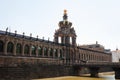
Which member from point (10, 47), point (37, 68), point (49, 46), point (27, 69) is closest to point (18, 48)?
point (10, 47)

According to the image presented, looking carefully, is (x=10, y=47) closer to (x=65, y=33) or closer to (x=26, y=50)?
(x=26, y=50)

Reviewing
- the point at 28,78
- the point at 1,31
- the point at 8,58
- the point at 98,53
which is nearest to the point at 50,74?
the point at 28,78

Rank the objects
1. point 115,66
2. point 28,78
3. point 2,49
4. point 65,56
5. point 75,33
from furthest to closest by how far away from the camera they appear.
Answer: point 75,33 → point 65,56 → point 115,66 → point 2,49 → point 28,78

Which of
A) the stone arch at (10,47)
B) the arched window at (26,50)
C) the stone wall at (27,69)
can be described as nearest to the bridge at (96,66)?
the stone wall at (27,69)

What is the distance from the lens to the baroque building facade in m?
52.3

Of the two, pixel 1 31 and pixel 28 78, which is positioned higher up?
pixel 1 31

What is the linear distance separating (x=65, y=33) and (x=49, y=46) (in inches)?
524

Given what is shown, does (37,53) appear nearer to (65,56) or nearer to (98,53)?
(65,56)

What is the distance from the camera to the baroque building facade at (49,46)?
5231 cm

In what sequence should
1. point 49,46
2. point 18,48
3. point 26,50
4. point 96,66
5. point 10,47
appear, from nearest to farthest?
1. point 10,47
2. point 18,48
3. point 26,50
4. point 96,66
5. point 49,46

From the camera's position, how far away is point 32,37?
60.7 meters

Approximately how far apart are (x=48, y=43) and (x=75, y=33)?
19.0 m

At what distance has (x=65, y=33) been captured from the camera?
257ft

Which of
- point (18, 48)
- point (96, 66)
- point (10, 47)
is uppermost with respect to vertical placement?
point (10, 47)
